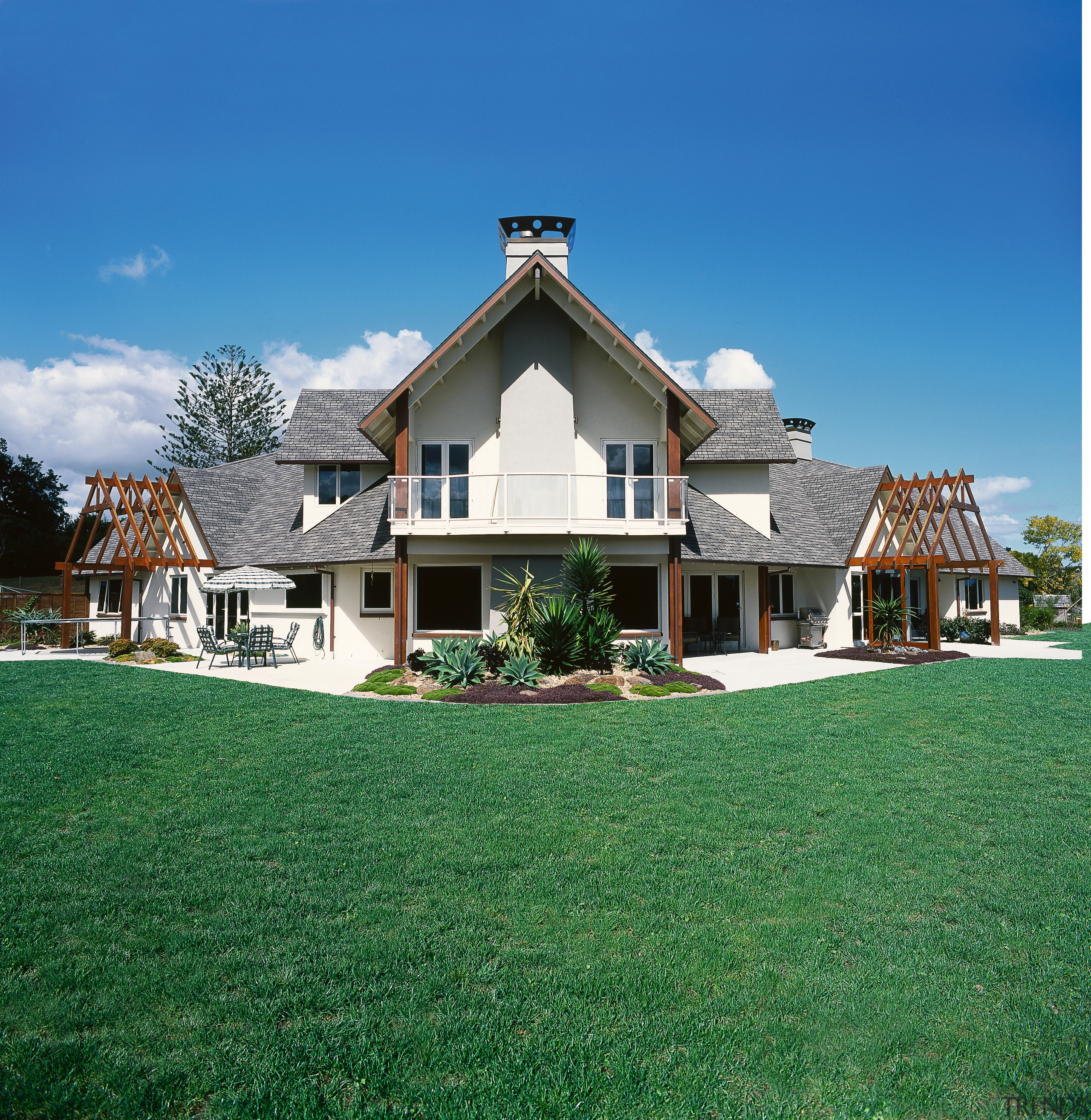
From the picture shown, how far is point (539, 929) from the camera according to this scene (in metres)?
4.61

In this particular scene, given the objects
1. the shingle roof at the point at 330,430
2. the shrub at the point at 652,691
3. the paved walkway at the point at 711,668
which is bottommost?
the paved walkway at the point at 711,668

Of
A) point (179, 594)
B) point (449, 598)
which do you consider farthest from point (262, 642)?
point (179, 594)

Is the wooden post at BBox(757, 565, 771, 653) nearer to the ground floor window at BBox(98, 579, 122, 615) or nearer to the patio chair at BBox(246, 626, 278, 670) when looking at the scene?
the patio chair at BBox(246, 626, 278, 670)

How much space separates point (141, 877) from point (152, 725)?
18.5ft

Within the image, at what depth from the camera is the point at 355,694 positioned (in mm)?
13938

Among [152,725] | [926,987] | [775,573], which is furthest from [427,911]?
[775,573]

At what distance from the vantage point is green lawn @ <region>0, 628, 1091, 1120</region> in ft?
10.6

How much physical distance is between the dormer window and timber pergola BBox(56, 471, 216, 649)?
4656 millimetres

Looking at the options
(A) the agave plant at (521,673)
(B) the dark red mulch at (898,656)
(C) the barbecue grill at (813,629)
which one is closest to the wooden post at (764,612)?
(B) the dark red mulch at (898,656)

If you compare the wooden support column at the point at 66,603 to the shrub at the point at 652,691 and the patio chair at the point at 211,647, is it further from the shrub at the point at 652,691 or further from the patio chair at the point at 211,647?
the shrub at the point at 652,691

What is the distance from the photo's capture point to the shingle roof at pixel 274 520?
2089 centimetres

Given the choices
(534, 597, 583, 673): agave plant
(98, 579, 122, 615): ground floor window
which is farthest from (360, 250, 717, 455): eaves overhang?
(98, 579, 122, 615): ground floor window

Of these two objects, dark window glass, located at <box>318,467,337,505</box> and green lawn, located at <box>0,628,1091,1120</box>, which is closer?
green lawn, located at <box>0,628,1091,1120</box>

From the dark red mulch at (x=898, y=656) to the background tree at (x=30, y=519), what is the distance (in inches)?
2006
